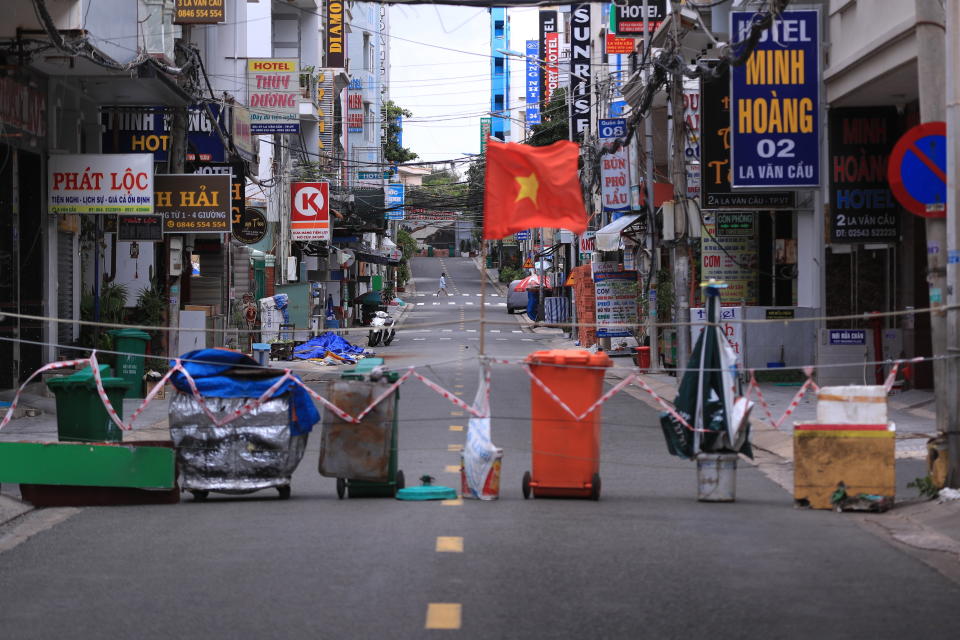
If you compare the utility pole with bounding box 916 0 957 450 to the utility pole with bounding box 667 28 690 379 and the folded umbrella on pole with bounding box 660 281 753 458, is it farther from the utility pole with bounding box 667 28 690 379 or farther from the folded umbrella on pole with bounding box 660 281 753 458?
the utility pole with bounding box 667 28 690 379

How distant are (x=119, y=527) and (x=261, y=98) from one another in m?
24.6

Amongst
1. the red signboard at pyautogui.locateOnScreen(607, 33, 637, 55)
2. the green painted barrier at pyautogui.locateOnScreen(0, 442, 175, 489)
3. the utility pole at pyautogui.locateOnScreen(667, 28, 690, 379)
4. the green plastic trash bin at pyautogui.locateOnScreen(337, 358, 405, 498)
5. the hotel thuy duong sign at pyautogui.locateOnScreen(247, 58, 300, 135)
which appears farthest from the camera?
the red signboard at pyautogui.locateOnScreen(607, 33, 637, 55)

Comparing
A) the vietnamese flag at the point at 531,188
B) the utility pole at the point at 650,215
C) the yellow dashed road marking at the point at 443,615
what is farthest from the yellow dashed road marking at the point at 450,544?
the utility pole at the point at 650,215

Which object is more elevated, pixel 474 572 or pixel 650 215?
pixel 650 215

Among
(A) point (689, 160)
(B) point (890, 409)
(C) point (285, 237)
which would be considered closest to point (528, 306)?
(C) point (285, 237)

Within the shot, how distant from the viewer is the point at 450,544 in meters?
8.57

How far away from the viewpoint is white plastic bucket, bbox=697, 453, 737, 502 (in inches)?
420

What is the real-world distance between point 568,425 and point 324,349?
2467cm

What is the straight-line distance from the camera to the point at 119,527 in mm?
9484

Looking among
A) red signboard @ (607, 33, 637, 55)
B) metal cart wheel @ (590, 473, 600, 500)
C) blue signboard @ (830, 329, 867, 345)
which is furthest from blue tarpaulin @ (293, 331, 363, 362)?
metal cart wheel @ (590, 473, 600, 500)

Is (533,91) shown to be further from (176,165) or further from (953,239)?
(953,239)

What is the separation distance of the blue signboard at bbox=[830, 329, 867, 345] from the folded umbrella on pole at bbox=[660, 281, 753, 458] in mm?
9474

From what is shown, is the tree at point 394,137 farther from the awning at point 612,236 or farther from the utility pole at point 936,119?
the utility pole at point 936,119

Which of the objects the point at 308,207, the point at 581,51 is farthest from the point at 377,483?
the point at 581,51
